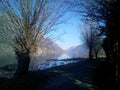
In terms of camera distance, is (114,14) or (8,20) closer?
(114,14)

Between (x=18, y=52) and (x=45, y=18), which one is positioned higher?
(x=45, y=18)

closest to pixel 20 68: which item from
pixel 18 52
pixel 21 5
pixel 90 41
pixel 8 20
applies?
pixel 18 52

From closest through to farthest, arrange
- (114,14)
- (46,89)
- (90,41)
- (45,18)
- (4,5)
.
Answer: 1. (114,14)
2. (46,89)
3. (4,5)
4. (45,18)
5. (90,41)

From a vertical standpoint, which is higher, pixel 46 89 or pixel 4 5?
pixel 4 5

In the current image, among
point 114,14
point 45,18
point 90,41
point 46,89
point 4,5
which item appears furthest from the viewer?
point 90,41

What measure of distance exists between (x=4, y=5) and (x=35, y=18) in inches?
81.4

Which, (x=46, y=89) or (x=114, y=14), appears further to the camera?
(x=46, y=89)

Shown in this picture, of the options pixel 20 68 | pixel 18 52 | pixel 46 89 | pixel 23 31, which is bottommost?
pixel 46 89

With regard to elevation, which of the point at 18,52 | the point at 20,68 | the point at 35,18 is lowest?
the point at 20,68

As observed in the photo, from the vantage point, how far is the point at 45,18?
42.6ft

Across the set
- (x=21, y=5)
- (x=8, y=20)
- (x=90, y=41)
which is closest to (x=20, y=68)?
(x=8, y=20)

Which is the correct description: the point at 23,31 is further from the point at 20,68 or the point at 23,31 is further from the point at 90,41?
the point at 90,41

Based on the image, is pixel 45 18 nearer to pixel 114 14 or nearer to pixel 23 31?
pixel 23 31

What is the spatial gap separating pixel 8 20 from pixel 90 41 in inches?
1602
